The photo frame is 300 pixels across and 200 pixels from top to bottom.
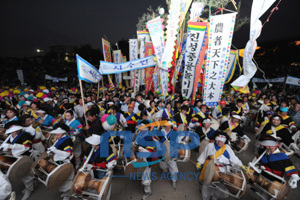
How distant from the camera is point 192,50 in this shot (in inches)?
263

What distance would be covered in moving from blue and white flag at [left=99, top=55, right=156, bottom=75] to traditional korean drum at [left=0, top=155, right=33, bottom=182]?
470 centimetres

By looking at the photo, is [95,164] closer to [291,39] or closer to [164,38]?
Answer: [164,38]

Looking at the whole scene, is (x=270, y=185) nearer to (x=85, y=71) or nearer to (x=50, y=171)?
(x=50, y=171)

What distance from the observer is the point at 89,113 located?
4957 millimetres

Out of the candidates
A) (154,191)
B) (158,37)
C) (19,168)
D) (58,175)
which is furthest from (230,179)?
(158,37)

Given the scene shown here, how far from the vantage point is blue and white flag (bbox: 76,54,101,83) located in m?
5.16

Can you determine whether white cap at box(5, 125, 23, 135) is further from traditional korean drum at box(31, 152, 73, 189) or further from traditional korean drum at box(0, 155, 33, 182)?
traditional korean drum at box(31, 152, 73, 189)

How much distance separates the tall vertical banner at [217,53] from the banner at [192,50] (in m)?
0.66

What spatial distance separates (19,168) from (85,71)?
3.63 meters

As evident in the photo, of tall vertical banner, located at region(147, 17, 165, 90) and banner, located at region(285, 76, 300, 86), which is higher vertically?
tall vertical banner, located at region(147, 17, 165, 90)

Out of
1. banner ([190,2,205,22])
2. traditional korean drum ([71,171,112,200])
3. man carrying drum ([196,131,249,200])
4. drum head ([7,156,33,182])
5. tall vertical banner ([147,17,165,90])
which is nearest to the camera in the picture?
traditional korean drum ([71,171,112,200])

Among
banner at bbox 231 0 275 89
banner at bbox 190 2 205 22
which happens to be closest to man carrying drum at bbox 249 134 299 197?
banner at bbox 231 0 275 89

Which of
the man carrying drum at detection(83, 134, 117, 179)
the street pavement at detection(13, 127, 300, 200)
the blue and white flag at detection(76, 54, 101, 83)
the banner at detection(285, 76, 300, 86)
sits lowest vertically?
the street pavement at detection(13, 127, 300, 200)

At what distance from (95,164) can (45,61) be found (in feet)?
111
